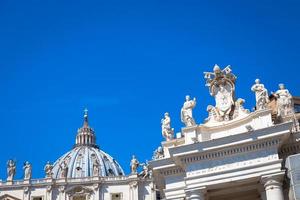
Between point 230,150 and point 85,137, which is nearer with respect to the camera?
point 230,150

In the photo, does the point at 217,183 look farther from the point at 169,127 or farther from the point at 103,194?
the point at 103,194

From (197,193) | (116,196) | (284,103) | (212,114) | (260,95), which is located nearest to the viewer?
(197,193)

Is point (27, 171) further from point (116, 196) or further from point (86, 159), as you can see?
point (86, 159)

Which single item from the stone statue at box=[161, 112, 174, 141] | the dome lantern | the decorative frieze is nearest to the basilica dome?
the dome lantern

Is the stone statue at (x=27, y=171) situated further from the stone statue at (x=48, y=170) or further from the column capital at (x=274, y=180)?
the column capital at (x=274, y=180)

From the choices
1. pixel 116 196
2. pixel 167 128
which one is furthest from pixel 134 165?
pixel 167 128

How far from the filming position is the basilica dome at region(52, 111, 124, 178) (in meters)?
139

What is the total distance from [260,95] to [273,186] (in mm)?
5921

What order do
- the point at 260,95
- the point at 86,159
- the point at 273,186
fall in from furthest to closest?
1. the point at 86,159
2. the point at 260,95
3. the point at 273,186

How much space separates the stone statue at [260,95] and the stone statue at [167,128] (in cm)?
600

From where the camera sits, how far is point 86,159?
5723 inches

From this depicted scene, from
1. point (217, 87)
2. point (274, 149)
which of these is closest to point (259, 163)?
point (274, 149)

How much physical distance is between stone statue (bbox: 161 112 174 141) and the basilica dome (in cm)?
9755

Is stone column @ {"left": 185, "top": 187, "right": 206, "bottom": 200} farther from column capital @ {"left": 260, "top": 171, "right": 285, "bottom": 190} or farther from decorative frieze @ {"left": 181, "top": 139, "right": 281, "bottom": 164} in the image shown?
column capital @ {"left": 260, "top": 171, "right": 285, "bottom": 190}
